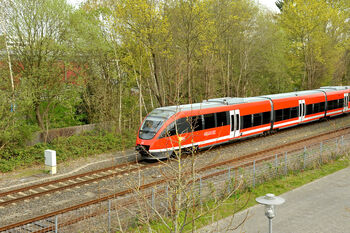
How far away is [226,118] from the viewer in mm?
20344

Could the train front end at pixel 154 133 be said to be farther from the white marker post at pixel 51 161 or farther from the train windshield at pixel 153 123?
the white marker post at pixel 51 161

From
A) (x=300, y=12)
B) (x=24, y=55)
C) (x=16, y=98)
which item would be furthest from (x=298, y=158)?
(x=300, y=12)

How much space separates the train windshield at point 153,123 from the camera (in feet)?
57.6

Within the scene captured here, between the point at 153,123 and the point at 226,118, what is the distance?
4722 mm

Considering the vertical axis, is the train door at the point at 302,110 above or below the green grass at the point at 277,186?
above

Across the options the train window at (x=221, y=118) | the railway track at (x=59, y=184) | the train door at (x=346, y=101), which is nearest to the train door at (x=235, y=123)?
the train window at (x=221, y=118)

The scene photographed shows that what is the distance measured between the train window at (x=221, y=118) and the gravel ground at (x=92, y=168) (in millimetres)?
1634

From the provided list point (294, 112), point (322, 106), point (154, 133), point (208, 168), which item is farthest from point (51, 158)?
point (322, 106)

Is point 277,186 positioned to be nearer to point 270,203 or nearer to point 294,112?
point 270,203

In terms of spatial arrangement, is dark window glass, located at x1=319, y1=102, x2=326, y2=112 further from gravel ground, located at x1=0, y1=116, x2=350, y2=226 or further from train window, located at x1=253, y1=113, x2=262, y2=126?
train window, located at x1=253, y1=113, x2=262, y2=126

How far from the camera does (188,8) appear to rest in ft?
78.3

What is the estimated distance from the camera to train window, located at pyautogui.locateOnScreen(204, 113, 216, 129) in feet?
62.3

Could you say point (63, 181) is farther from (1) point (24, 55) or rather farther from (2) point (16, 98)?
(1) point (24, 55)

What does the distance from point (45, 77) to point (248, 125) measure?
41.4 ft
